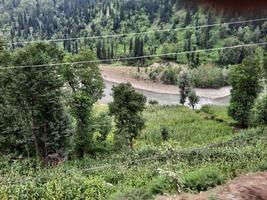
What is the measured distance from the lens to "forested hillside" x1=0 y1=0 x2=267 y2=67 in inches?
3004

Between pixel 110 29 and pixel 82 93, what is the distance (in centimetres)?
6844

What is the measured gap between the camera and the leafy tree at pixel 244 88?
34188 millimetres

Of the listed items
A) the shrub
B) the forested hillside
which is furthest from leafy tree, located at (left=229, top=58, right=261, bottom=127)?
the forested hillside

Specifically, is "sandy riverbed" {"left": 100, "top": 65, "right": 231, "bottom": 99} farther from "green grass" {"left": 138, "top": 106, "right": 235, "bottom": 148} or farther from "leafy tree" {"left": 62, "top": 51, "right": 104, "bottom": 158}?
"leafy tree" {"left": 62, "top": 51, "right": 104, "bottom": 158}

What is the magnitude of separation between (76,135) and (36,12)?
87212 mm

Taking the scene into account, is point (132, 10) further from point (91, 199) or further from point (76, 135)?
point (91, 199)

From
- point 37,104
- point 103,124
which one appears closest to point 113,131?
point 103,124

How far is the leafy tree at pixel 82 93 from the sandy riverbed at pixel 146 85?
3680 cm

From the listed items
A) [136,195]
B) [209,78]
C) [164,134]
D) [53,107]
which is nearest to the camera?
[136,195]

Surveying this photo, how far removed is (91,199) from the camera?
11.7 m

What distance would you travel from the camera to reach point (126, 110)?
25219mm

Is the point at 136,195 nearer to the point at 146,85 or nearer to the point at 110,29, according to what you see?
the point at 146,85

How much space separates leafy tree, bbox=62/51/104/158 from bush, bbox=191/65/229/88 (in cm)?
3926

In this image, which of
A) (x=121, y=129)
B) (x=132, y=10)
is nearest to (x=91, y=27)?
(x=132, y=10)
